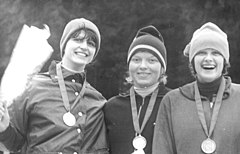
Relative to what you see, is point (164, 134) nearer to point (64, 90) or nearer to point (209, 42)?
point (209, 42)

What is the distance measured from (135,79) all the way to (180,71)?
124 inches

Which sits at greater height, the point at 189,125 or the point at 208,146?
the point at 189,125

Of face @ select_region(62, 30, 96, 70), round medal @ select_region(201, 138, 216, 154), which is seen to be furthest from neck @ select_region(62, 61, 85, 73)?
round medal @ select_region(201, 138, 216, 154)

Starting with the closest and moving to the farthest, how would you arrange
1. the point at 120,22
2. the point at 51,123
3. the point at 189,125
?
the point at 189,125, the point at 51,123, the point at 120,22

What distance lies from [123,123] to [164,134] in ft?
1.53

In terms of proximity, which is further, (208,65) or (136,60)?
(136,60)

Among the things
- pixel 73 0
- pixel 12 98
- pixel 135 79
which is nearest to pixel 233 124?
pixel 135 79

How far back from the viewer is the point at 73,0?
23.2 ft

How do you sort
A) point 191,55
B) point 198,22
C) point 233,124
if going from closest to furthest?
point 233,124
point 191,55
point 198,22

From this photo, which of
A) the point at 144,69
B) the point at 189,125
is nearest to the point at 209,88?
the point at 189,125

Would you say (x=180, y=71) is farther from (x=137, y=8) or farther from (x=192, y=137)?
(x=192, y=137)

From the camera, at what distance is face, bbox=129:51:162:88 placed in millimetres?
3877

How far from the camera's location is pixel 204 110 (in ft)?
11.3

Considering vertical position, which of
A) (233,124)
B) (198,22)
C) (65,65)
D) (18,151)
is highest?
(198,22)
